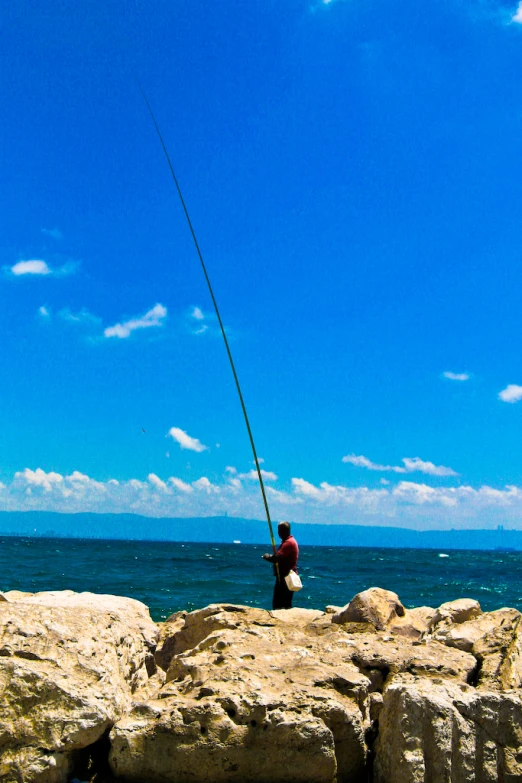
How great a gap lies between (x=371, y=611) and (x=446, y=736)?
2.70 m

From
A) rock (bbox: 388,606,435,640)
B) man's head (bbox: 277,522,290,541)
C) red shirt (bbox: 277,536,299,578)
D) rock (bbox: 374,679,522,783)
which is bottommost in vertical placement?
rock (bbox: 374,679,522,783)

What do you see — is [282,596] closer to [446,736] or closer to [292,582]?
[292,582]

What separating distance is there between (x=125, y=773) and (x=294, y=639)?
224 centimetres

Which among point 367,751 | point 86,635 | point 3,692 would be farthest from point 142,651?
point 367,751

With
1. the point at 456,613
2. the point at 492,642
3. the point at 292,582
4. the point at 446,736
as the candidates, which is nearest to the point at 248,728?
the point at 446,736

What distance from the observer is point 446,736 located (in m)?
4.58

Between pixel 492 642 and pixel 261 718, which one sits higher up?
pixel 492 642

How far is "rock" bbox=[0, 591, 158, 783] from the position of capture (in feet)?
14.6

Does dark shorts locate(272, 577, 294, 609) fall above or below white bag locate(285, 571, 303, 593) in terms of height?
below

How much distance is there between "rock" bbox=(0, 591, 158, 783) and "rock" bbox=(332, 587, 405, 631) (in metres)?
2.31

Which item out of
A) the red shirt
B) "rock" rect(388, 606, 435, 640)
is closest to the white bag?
the red shirt

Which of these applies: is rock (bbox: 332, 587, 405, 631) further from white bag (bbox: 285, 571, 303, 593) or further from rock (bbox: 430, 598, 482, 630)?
white bag (bbox: 285, 571, 303, 593)

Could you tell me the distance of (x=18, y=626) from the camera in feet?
17.1

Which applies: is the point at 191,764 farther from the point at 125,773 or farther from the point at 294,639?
the point at 294,639
